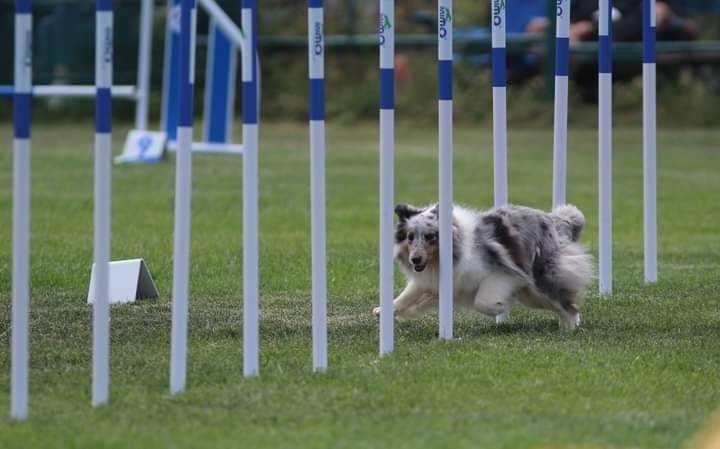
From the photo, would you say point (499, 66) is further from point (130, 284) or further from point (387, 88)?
point (130, 284)

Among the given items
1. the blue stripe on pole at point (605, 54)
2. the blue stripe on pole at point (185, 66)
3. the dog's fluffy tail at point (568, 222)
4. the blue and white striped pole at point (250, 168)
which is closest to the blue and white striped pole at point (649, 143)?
the blue stripe on pole at point (605, 54)

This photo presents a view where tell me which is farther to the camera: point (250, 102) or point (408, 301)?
point (408, 301)

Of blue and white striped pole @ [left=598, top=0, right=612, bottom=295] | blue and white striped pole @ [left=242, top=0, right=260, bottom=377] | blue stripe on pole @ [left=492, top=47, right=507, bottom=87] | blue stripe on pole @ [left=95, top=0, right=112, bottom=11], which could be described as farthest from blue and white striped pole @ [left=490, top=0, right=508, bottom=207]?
blue stripe on pole @ [left=95, top=0, right=112, bottom=11]

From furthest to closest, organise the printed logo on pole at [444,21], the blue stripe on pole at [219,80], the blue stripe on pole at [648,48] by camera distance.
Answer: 1. the blue stripe on pole at [219,80]
2. the blue stripe on pole at [648,48]
3. the printed logo on pole at [444,21]

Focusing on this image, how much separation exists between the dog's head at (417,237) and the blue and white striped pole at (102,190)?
2335 millimetres

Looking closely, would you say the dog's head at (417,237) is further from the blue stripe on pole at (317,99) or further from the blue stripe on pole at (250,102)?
the blue stripe on pole at (250,102)

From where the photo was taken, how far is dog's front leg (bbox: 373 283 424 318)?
762cm

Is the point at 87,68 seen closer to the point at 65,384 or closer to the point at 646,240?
the point at 646,240

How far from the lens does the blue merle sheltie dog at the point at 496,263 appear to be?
7418mm

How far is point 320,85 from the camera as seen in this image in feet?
20.2

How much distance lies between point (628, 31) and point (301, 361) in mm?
18488

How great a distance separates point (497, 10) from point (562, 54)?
1.01 metres

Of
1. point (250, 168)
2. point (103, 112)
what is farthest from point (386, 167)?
point (103, 112)

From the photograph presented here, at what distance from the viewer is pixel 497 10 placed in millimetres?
7477
